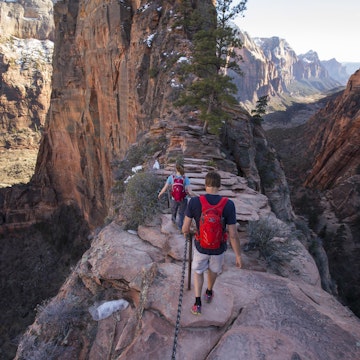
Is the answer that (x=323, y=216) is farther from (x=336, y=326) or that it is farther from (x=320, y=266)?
(x=336, y=326)

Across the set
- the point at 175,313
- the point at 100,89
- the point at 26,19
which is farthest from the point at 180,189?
the point at 26,19

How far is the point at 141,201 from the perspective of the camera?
6.49 metres

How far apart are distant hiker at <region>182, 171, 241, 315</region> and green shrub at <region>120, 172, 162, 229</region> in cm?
308

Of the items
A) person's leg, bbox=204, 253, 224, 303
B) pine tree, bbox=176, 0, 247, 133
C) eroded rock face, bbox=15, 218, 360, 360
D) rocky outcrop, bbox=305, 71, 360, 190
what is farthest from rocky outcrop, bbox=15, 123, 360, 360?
rocky outcrop, bbox=305, 71, 360, 190

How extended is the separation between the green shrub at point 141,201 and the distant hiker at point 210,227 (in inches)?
121

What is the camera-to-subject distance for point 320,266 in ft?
45.0

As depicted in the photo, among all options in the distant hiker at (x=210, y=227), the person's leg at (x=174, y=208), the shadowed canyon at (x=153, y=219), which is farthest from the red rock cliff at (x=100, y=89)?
the distant hiker at (x=210, y=227)

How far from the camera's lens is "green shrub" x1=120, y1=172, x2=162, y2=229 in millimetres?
6176

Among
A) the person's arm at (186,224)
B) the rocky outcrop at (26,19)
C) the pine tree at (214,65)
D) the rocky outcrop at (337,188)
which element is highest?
the rocky outcrop at (26,19)

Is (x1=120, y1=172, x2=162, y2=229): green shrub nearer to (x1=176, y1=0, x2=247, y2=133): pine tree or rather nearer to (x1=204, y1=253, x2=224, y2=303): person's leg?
(x1=204, y1=253, x2=224, y2=303): person's leg

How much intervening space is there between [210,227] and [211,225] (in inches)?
1.0

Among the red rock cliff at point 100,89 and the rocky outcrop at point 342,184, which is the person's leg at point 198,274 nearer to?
the red rock cliff at point 100,89

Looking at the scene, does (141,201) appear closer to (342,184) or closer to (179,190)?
(179,190)

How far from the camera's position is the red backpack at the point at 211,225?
117 inches
